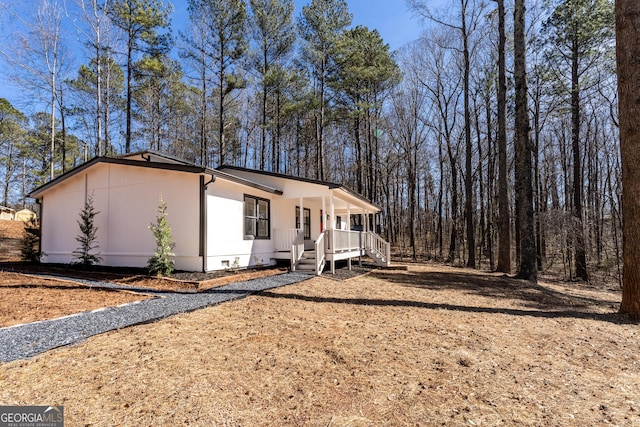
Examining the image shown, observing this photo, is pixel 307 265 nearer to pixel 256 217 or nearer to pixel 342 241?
pixel 342 241

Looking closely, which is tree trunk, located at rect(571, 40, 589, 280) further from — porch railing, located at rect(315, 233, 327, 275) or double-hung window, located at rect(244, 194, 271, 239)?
double-hung window, located at rect(244, 194, 271, 239)

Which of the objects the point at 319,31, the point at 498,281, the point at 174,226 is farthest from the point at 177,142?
the point at 498,281

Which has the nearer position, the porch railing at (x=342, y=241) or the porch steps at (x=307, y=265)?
the porch steps at (x=307, y=265)

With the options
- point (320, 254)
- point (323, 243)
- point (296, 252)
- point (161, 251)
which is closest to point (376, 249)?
point (323, 243)

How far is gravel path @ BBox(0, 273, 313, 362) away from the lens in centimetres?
353

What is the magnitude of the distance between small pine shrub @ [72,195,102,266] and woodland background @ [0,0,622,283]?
7.32 m

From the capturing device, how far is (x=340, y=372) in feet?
10.2

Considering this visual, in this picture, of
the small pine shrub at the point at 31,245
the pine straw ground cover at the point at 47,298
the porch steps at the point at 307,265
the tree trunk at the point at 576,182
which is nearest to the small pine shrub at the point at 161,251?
the pine straw ground cover at the point at 47,298

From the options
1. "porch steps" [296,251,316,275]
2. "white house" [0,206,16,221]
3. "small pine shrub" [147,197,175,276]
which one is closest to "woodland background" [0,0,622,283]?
"white house" [0,206,16,221]

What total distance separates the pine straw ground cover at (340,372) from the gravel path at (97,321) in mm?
293

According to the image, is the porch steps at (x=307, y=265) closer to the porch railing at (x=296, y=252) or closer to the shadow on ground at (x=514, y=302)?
the porch railing at (x=296, y=252)

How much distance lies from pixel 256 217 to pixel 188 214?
101 inches

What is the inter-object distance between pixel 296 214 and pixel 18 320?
9.97m

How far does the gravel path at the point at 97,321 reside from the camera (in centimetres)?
353
